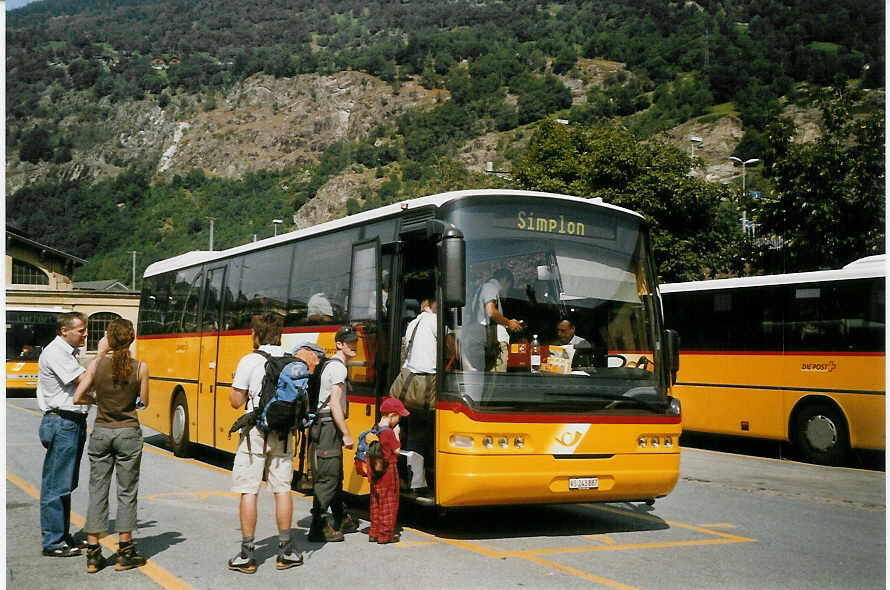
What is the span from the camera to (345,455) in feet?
33.1

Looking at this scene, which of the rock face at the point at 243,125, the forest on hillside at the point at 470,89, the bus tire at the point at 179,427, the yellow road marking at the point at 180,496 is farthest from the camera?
the rock face at the point at 243,125

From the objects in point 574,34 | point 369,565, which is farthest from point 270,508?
point 574,34

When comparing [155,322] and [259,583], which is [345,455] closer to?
[259,583]

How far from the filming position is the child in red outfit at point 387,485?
324 inches

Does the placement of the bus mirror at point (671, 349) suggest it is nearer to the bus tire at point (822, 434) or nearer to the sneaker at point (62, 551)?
the sneaker at point (62, 551)

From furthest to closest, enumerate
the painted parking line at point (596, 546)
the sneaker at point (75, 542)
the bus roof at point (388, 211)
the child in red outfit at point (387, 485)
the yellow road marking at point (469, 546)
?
the bus roof at point (388, 211), the child in red outfit at point (387, 485), the yellow road marking at point (469, 546), the sneaker at point (75, 542), the painted parking line at point (596, 546)

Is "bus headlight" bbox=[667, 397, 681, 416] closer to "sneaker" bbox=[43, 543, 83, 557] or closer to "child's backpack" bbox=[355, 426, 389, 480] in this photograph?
"child's backpack" bbox=[355, 426, 389, 480]

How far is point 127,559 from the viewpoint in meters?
7.15

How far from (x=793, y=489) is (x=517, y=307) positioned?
574cm

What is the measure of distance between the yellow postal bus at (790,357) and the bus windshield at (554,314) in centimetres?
670

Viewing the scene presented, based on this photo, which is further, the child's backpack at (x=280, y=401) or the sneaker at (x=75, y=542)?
the sneaker at (x=75, y=542)

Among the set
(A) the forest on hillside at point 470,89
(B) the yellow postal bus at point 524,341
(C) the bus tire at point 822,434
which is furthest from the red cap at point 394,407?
(A) the forest on hillside at point 470,89

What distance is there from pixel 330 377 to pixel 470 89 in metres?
162

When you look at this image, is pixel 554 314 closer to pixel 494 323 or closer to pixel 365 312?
pixel 494 323
